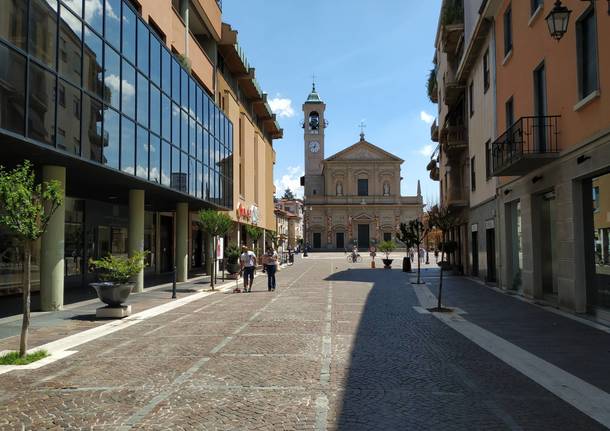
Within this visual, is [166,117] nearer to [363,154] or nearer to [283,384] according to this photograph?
[283,384]

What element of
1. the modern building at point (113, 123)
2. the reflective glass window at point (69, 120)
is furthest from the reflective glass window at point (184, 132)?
the reflective glass window at point (69, 120)

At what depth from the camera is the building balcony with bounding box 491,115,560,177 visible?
1411 centimetres

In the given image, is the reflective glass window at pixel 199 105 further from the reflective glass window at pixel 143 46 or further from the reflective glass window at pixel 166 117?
the reflective glass window at pixel 143 46

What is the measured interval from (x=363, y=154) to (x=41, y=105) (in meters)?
88.2

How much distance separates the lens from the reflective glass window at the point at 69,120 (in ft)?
41.7

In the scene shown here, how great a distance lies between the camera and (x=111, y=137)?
15.5m

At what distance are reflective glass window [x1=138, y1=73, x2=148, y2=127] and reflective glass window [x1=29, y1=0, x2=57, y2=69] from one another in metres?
5.23

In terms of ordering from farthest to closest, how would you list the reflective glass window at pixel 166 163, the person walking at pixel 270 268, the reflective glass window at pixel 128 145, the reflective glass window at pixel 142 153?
the person walking at pixel 270 268
the reflective glass window at pixel 166 163
the reflective glass window at pixel 142 153
the reflective glass window at pixel 128 145

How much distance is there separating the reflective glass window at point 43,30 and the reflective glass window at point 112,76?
2618mm

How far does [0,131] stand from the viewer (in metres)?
10.2

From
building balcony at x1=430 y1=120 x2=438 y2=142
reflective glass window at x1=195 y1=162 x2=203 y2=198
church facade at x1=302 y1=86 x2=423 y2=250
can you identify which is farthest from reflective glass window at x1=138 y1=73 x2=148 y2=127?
church facade at x1=302 y1=86 x2=423 y2=250

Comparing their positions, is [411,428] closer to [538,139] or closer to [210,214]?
[538,139]

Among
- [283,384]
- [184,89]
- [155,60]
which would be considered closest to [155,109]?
[155,60]

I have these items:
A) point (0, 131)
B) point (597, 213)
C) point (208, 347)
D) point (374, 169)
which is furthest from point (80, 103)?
point (374, 169)
